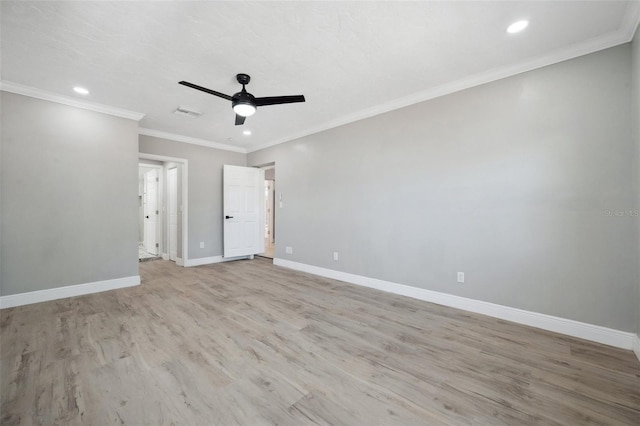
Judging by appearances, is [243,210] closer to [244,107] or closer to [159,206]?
[159,206]

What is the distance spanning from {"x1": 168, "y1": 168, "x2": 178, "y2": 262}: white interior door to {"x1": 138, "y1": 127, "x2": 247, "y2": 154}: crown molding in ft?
2.79

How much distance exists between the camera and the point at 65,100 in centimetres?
344

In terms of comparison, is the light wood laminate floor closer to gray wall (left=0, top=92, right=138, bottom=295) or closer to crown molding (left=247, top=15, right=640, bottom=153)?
gray wall (left=0, top=92, right=138, bottom=295)

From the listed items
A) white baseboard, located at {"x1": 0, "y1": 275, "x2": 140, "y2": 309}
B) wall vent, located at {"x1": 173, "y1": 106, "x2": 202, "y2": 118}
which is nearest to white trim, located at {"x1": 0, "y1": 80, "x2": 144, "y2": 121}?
wall vent, located at {"x1": 173, "y1": 106, "x2": 202, "y2": 118}

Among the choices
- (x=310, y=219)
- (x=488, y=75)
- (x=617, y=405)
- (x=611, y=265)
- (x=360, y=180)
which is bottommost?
(x=617, y=405)

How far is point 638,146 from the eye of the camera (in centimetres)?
207

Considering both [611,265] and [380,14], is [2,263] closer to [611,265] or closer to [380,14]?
[380,14]

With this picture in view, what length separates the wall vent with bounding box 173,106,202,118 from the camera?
382 centimetres

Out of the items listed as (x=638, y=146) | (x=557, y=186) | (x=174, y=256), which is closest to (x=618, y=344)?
(x=557, y=186)

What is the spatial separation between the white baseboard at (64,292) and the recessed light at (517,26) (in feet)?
18.4

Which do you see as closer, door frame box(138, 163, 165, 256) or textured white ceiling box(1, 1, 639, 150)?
textured white ceiling box(1, 1, 639, 150)

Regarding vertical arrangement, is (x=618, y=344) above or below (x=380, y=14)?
below

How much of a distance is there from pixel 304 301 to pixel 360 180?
6.71 ft

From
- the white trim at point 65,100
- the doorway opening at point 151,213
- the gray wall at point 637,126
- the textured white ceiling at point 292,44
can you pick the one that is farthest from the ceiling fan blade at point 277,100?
the doorway opening at point 151,213
